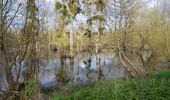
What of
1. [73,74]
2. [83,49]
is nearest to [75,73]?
[73,74]

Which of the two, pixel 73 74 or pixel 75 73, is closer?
pixel 73 74

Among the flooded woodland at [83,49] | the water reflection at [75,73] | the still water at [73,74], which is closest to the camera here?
the flooded woodland at [83,49]

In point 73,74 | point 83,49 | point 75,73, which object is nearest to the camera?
point 73,74

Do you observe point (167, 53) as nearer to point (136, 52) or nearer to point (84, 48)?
point (136, 52)

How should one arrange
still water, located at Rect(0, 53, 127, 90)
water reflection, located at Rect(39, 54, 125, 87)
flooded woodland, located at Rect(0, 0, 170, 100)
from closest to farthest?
flooded woodland, located at Rect(0, 0, 170, 100) → still water, located at Rect(0, 53, 127, 90) → water reflection, located at Rect(39, 54, 125, 87)

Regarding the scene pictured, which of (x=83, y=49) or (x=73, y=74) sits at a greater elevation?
(x=83, y=49)

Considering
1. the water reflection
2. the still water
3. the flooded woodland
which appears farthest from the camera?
the water reflection

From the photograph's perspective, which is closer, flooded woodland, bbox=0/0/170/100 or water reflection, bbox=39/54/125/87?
flooded woodland, bbox=0/0/170/100

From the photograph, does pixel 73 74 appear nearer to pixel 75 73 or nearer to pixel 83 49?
pixel 75 73

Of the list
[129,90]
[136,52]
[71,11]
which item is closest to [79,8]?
[71,11]

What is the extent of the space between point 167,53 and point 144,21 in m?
4.37

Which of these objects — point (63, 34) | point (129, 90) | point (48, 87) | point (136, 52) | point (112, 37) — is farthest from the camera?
point (63, 34)

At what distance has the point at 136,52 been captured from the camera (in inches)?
961

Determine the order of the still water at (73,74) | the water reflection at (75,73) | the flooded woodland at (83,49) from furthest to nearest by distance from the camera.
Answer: the water reflection at (75,73)
the still water at (73,74)
the flooded woodland at (83,49)
